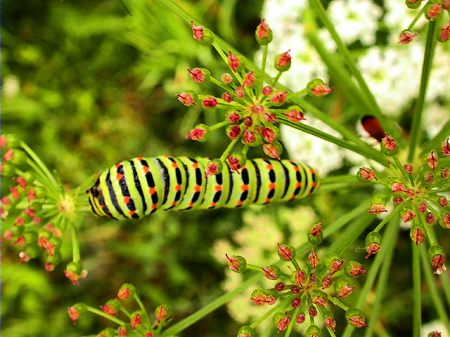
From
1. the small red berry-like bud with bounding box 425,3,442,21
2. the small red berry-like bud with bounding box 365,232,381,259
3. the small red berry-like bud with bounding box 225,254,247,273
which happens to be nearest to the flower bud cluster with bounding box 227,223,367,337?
the small red berry-like bud with bounding box 225,254,247,273

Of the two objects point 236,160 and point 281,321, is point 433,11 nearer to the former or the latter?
point 236,160

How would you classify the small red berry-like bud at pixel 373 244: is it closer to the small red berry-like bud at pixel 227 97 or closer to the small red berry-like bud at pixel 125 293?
the small red berry-like bud at pixel 227 97

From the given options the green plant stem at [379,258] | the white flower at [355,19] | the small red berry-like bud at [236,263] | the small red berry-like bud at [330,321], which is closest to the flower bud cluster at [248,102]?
the small red berry-like bud at [236,263]

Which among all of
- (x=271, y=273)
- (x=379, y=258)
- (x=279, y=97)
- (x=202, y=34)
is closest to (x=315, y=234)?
(x=271, y=273)

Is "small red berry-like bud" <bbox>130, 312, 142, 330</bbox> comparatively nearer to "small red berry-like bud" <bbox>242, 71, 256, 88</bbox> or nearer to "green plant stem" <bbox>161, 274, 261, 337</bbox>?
"green plant stem" <bbox>161, 274, 261, 337</bbox>

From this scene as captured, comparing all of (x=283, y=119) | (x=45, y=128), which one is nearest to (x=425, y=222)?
(x=283, y=119)

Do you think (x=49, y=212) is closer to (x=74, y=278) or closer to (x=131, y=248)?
(x=74, y=278)

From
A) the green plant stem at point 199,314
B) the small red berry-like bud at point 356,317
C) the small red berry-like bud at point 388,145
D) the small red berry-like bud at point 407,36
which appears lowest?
the green plant stem at point 199,314

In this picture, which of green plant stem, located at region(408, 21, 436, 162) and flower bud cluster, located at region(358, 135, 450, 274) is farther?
green plant stem, located at region(408, 21, 436, 162)
